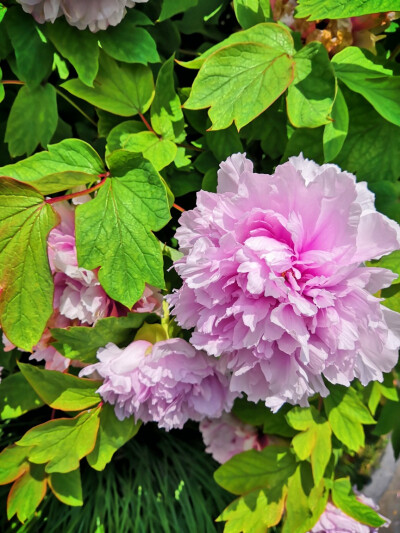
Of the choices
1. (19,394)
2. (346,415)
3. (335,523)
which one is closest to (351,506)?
(335,523)

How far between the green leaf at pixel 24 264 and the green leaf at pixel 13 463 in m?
0.25

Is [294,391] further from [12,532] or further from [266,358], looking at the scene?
[12,532]

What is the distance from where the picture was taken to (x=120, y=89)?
50 cm

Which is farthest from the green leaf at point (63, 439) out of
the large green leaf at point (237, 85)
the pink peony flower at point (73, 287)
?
the large green leaf at point (237, 85)

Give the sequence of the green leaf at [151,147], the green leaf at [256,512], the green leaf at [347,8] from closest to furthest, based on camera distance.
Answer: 1. the green leaf at [347,8]
2. the green leaf at [151,147]
3. the green leaf at [256,512]

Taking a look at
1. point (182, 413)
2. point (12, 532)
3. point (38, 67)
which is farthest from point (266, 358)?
point (12, 532)

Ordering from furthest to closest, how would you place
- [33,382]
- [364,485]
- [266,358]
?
[364,485], [33,382], [266,358]

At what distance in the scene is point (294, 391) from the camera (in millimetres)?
417

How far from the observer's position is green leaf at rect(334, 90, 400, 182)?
489mm

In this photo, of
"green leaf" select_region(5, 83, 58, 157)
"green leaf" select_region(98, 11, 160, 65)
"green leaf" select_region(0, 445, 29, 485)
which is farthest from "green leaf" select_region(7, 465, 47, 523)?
"green leaf" select_region(98, 11, 160, 65)

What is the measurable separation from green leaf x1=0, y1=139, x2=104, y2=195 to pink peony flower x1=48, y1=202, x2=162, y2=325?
0.06m

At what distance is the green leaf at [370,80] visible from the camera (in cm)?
44

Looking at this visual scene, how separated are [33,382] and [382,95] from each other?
17.4 inches

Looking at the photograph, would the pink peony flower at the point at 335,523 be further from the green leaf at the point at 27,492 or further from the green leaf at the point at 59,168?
the green leaf at the point at 59,168
